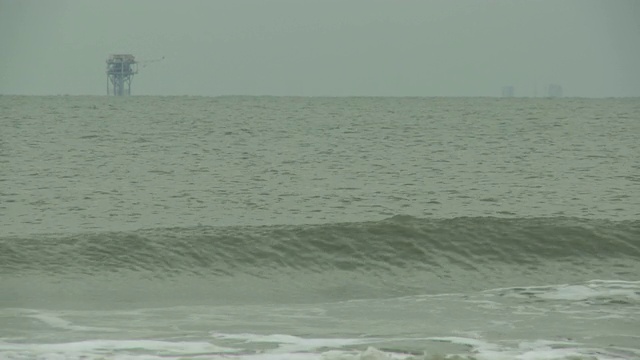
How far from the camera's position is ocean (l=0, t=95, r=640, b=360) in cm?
987

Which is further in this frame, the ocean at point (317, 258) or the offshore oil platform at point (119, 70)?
the offshore oil platform at point (119, 70)

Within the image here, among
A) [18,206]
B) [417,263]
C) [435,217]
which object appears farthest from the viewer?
[18,206]

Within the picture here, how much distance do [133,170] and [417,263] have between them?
53.1 feet

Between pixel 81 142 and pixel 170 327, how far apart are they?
33.4 metres

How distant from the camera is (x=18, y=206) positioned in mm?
21375

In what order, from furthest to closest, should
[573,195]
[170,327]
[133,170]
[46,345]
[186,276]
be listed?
[133,170] → [573,195] → [186,276] → [170,327] → [46,345]

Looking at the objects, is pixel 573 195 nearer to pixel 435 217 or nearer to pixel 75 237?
pixel 435 217

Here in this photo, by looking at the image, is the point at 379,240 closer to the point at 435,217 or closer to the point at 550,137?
the point at 435,217

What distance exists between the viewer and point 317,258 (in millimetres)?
16078

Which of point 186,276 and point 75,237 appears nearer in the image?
point 186,276

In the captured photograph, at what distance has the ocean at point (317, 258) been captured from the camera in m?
9.87

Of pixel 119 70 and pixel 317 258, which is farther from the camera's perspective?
pixel 119 70

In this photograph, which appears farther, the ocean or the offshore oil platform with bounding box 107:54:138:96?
the offshore oil platform with bounding box 107:54:138:96

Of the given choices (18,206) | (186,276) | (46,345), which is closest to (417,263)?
(186,276)
